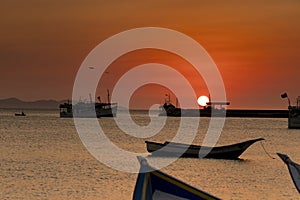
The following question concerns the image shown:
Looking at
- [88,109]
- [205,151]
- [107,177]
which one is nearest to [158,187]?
[107,177]

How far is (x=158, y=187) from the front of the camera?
18.3 m

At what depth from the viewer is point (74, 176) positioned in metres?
40.0

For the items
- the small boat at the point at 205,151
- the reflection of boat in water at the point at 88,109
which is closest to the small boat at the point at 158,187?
the small boat at the point at 205,151

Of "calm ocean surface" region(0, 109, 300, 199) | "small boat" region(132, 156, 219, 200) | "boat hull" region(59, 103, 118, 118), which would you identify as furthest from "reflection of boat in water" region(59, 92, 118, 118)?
"small boat" region(132, 156, 219, 200)

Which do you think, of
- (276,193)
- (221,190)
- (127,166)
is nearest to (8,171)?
(127,166)

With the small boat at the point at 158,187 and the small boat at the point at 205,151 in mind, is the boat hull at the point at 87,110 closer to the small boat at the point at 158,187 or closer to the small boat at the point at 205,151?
the small boat at the point at 205,151

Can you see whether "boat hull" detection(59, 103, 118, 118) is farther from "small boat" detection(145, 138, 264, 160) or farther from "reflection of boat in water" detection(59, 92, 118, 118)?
"small boat" detection(145, 138, 264, 160)

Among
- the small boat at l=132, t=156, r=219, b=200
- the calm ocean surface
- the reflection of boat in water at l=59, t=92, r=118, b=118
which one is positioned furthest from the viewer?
the reflection of boat in water at l=59, t=92, r=118, b=118

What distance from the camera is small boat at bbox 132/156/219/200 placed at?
58.3ft

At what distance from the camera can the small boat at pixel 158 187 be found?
58.3ft

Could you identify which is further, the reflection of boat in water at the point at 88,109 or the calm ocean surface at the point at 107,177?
the reflection of boat in water at the point at 88,109

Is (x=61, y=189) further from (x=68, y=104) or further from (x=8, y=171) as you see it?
(x=68, y=104)

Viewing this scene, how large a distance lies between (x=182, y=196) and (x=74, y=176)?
2215 centimetres

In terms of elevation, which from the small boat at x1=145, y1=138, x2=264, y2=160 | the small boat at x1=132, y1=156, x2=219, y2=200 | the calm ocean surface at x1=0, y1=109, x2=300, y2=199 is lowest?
the calm ocean surface at x1=0, y1=109, x2=300, y2=199
